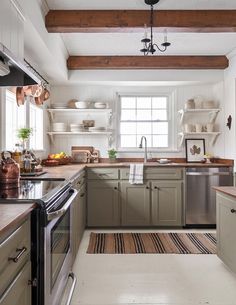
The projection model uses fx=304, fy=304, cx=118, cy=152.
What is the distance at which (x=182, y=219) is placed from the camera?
4262mm

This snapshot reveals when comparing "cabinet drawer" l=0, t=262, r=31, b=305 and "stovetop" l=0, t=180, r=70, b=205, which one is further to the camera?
"stovetop" l=0, t=180, r=70, b=205

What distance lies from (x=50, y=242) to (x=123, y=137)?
3.53m

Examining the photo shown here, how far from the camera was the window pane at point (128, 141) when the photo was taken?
198 inches

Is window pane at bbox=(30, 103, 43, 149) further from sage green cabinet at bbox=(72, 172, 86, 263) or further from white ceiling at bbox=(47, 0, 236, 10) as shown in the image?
white ceiling at bbox=(47, 0, 236, 10)

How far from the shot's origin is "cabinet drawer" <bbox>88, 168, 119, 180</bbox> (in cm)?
427

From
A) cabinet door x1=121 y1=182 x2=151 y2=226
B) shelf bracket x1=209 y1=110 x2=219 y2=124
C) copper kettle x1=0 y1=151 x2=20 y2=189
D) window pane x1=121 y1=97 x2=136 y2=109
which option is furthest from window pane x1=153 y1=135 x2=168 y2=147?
copper kettle x1=0 y1=151 x2=20 y2=189

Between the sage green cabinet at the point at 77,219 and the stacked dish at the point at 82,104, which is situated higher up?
the stacked dish at the point at 82,104

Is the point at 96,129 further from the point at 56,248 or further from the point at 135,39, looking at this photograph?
the point at 56,248

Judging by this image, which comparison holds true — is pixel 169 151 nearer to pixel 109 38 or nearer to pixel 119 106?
pixel 119 106

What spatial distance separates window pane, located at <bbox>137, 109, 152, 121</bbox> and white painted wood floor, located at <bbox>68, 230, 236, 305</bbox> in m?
2.45

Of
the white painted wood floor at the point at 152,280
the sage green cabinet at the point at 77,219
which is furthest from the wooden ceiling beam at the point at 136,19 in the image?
the white painted wood floor at the point at 152,280

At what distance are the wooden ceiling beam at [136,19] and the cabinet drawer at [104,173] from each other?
1943 millimetres

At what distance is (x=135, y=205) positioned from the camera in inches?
168

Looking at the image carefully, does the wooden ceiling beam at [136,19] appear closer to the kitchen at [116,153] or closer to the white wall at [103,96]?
the kitchen at [116,153]
